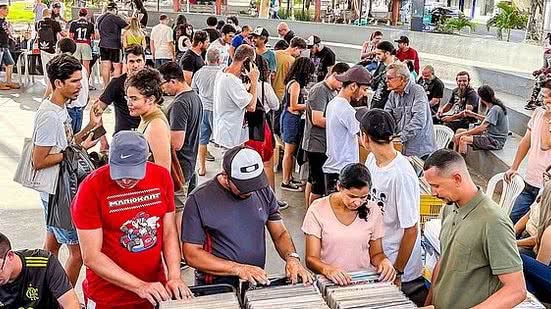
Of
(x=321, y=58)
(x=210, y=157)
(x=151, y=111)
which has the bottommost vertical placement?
(x=210, y=157)

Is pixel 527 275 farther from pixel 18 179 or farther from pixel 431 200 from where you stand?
pixel 18 179

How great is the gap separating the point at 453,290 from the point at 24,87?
11.2 metres

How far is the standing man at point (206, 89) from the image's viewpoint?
6506mm

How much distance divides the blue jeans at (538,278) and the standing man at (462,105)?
16.0 ft

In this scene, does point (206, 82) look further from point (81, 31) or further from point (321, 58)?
point (81, 31)

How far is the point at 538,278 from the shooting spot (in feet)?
10.4

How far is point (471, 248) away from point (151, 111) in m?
2.01

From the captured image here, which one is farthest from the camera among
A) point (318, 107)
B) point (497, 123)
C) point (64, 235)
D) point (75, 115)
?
point (497, 123)

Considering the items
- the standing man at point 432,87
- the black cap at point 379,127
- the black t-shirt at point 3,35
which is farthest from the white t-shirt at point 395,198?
the black t-shirt at point 3,35

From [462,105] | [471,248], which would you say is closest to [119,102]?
[471,248]

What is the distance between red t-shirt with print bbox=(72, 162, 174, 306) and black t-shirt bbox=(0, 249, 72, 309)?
0.19m

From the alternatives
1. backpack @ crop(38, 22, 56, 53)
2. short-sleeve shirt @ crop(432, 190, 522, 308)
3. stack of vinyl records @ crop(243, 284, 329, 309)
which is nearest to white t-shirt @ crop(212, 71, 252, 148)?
short-sleeve shirt @ crop(432, 190, 522, 308)

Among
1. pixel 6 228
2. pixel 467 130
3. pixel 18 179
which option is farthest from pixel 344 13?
pixel 18 179

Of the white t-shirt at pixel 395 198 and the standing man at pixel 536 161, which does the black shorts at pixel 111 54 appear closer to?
the standing man at pixel 536 161
